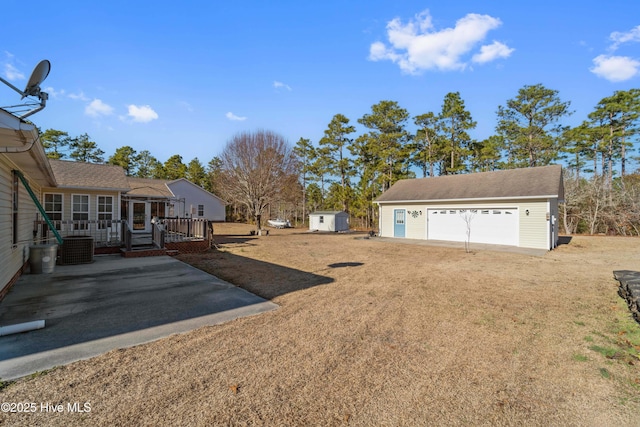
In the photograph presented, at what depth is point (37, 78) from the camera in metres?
3.80

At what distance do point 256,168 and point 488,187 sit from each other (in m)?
15.2

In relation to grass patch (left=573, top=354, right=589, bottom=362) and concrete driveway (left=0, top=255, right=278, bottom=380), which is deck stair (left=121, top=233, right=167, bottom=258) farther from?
grass patch (left=573, top=354, right=589, bottom=362)

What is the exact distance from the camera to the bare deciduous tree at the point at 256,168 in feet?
68.8

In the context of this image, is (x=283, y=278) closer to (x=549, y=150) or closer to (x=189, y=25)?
(x=189, y=25)

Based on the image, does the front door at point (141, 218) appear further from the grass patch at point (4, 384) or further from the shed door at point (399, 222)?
the grass patch at point (4, 384)

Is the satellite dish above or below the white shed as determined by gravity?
above

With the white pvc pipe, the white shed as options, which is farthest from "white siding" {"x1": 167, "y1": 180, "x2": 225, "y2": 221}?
the white pvc pipe

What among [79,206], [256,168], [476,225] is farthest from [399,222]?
[79,206]

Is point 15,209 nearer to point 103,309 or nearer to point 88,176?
point 103,309

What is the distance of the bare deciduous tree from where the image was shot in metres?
21.0

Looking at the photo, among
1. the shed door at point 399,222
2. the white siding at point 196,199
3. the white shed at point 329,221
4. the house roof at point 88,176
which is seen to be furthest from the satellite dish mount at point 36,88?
the white siding at point 196,199

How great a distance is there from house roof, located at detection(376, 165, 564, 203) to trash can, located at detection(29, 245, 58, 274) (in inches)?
650

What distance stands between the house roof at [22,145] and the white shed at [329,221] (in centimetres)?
1991

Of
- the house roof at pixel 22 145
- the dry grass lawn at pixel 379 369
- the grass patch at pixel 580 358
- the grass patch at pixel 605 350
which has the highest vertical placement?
the house roof at pixel 22 145
